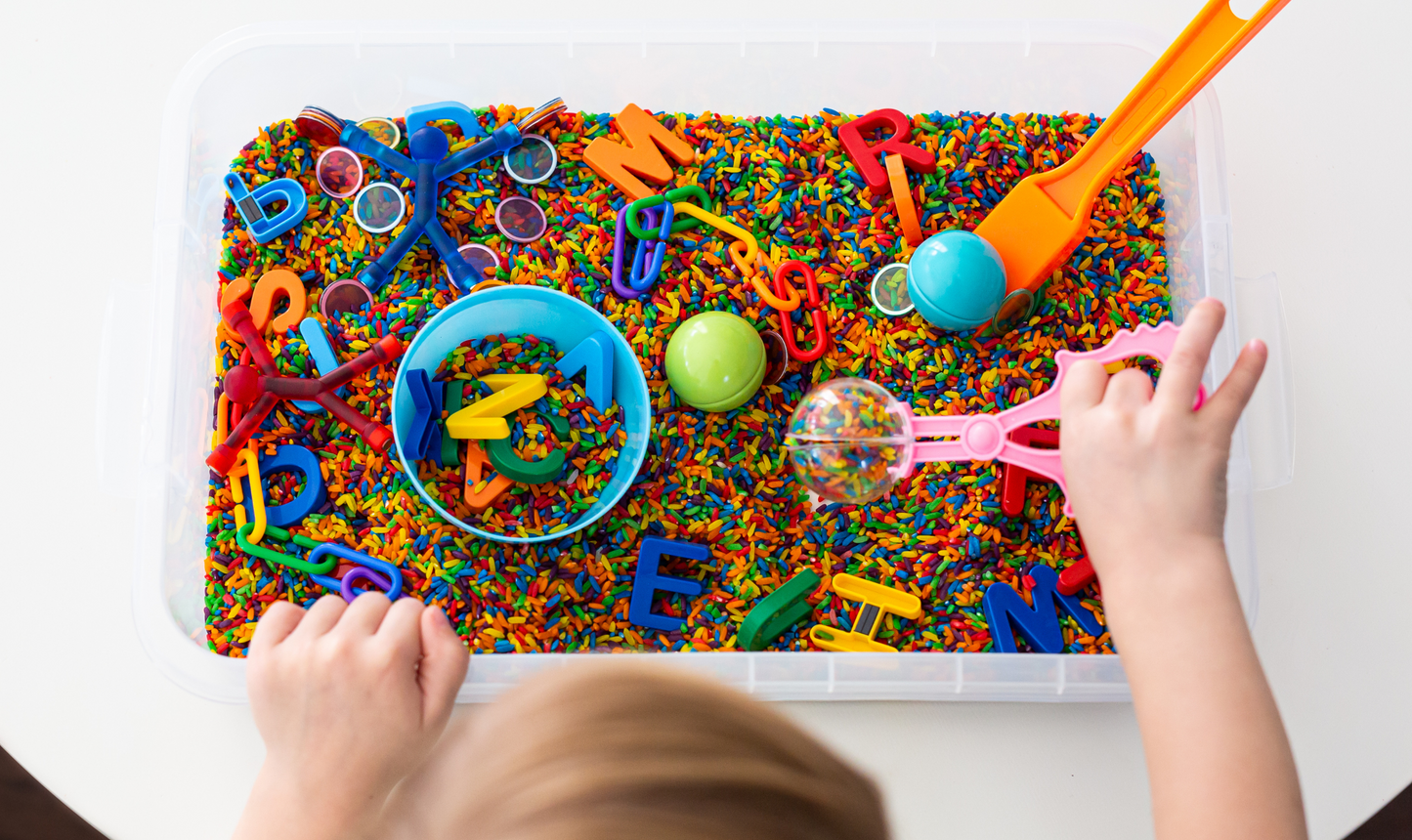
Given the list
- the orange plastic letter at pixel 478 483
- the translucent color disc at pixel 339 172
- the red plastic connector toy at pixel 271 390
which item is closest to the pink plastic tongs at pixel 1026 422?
the orange plastic letter at pixel 478 483

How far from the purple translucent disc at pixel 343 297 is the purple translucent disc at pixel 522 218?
0.14 meters

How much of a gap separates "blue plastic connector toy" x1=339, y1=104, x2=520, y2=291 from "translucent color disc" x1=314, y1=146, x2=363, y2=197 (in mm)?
11

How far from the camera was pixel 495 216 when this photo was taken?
0.88 m

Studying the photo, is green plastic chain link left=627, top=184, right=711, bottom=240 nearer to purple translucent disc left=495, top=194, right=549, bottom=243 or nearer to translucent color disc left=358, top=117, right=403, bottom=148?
purple translucent disc left=495, top=194, right=549, bottom=243

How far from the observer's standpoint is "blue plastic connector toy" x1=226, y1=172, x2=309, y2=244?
864 millimetres

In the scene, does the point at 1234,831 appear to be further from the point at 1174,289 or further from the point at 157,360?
the point at 157,360

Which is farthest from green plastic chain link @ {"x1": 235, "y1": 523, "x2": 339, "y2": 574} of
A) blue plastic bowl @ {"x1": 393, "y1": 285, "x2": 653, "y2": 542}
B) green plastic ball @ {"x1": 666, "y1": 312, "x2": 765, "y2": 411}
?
green plastic ball @ {"x1": 666, "y1": 312, "x2": 765, "y2": 411}

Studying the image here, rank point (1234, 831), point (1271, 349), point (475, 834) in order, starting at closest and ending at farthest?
point (475, 834), point (1234, 831), point (1271, 349)

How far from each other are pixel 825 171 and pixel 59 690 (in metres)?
0.85

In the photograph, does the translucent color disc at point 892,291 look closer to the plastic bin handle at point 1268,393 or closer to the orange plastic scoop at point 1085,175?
the orange plastic scoop at point 1085,175

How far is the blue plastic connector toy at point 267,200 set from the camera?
86cm

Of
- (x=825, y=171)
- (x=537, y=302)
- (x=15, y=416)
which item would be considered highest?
(x=825, y=171)

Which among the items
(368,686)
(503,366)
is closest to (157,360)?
(503,366)

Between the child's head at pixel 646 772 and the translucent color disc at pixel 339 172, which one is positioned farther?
the translucent color disc at pixel 339 172
